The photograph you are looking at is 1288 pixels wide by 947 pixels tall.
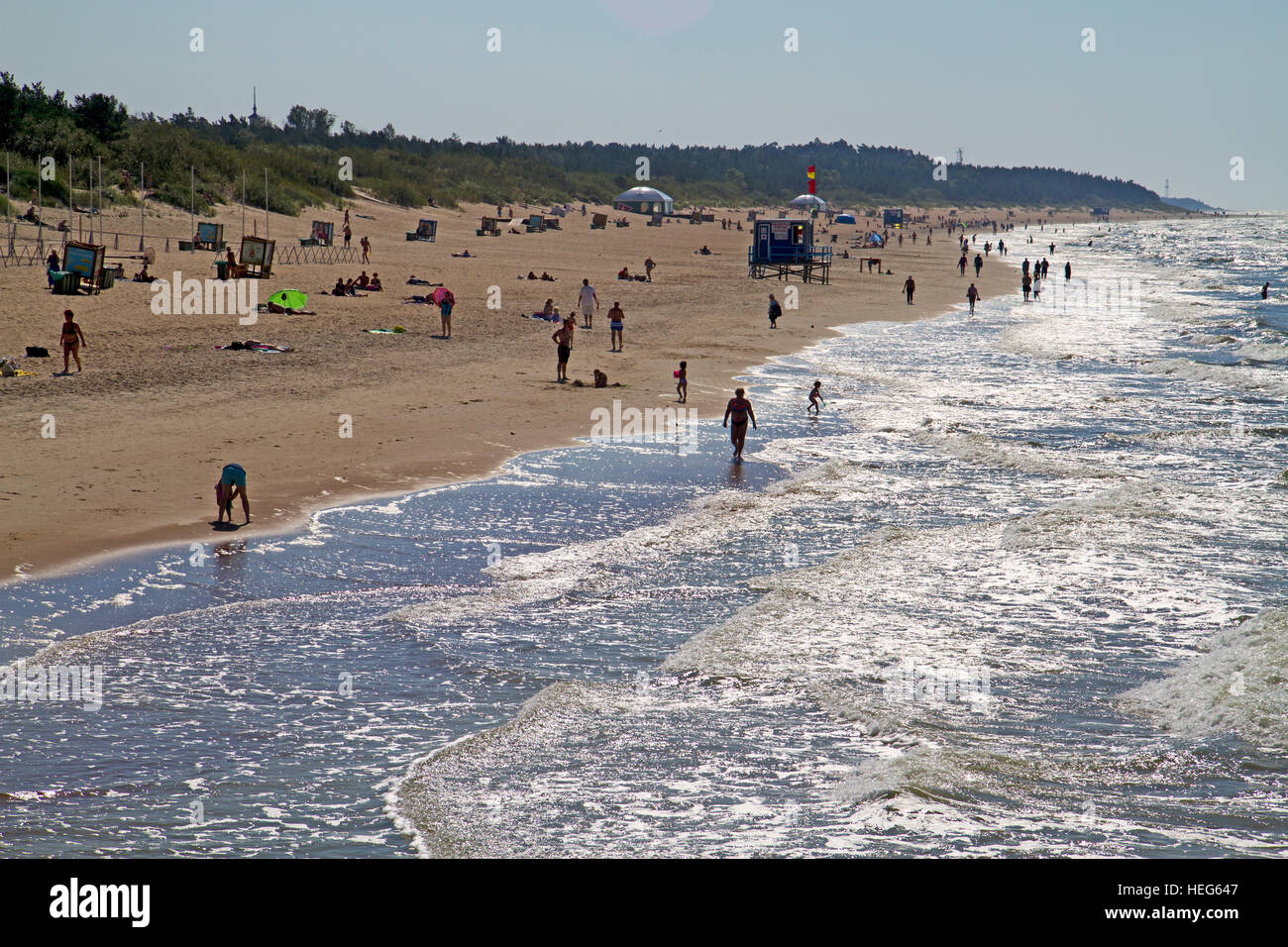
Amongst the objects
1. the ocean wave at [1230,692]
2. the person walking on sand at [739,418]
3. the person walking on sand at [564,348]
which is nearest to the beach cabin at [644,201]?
the person walking on sand at [564,348]

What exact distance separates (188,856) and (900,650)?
6655 mm

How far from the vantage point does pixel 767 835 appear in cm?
704

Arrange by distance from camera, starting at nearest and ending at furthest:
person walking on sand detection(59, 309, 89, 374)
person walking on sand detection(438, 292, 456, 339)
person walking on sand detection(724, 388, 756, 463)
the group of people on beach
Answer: person walking on sand detection(724, 388, 756, 463) < person walking on sand detection(59, 309, 89, 374) < person walking on sand detection(438, 292, 456, 339) < the group of people on beach

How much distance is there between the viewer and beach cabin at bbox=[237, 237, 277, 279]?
111 ft

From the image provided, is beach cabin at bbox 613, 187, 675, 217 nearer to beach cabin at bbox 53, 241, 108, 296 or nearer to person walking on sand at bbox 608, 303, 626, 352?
person walking on sand at bbox 608, 303, 626, 352

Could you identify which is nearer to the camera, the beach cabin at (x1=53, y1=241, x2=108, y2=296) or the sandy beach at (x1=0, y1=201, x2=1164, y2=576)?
the sandy beach at (x1=0, y1=201, x2=1164, y2=576)

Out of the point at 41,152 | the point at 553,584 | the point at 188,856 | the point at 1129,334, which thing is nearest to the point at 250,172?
the point at 41,152

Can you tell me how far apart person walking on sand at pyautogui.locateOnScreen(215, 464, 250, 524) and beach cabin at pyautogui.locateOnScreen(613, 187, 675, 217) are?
93252 mm

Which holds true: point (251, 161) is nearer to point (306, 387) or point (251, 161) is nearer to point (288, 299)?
point (288, 299)

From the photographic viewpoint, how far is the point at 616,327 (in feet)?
98.3

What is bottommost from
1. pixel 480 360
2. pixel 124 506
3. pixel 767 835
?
pixel 767 835

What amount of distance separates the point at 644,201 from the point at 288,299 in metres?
77.2

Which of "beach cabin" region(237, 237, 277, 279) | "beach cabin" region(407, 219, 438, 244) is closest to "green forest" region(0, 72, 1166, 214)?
"beach cabin" region(407, 219, 438, 244)
